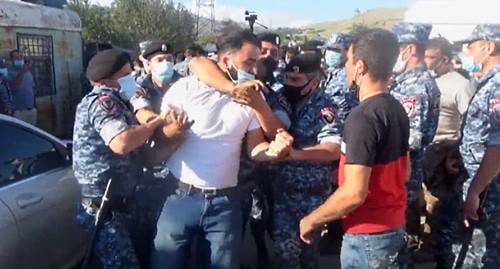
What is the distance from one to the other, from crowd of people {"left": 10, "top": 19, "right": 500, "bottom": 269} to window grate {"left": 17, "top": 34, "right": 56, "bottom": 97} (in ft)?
23.6

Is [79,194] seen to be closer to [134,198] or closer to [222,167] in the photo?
[134,198]

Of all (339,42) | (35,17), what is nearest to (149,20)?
(35,17)

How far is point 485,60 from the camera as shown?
407 centimetres

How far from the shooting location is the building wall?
468 inches

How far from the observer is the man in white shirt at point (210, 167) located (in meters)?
3.38

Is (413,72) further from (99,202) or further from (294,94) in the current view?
(99,202)

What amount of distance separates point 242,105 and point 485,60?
1691mm

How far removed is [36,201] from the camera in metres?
4.04

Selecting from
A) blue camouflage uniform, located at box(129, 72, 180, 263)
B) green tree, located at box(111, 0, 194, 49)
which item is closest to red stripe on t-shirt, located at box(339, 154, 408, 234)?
blue camouflage uniform, located at box(129, 72, 180, 263)

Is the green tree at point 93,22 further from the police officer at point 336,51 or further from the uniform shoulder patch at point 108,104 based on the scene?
the uniform shoulder patch at point 108,104

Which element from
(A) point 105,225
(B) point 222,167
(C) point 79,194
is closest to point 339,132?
(B) point 222,167

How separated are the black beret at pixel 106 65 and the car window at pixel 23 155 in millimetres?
704

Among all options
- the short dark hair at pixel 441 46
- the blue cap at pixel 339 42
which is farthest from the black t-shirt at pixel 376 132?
the blue cap at pixel 339 42

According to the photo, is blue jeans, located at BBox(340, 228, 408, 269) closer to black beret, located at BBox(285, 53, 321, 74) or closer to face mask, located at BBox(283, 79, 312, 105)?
face mask, located at BBox(283, 79, 312, 105)
